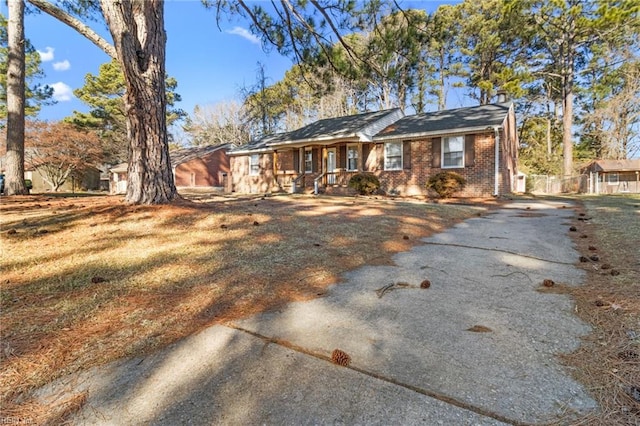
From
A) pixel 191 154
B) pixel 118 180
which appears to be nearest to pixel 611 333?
pixel 191 154

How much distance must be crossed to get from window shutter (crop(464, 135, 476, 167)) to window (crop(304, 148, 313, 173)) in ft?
26.6

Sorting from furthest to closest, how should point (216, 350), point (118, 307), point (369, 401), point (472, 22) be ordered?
point (472, 22), point (118, 307), point (216, 350), point (369, 401)

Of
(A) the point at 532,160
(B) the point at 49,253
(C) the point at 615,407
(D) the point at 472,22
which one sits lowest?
(C) the point at 615,407

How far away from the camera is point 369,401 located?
1648 millimetres

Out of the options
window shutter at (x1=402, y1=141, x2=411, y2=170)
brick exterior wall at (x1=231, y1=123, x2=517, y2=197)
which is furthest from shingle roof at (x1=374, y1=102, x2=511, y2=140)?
window shutter at (x1=402, y1=141, x2=411, y2=170)

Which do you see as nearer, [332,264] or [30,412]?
[30,412]

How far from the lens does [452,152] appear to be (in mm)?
14625

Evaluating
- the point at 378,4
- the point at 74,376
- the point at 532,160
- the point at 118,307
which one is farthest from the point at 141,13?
the point at 532,160

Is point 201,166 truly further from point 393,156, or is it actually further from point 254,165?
point 393,156

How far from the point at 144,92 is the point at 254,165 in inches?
645

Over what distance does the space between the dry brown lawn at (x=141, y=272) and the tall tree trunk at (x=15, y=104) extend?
14.7ft

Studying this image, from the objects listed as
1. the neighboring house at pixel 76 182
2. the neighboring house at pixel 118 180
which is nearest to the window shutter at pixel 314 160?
the neighboring house at pixel 118 180

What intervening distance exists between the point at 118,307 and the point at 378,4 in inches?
296

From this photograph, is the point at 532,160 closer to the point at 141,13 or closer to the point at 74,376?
the point at 141,13
